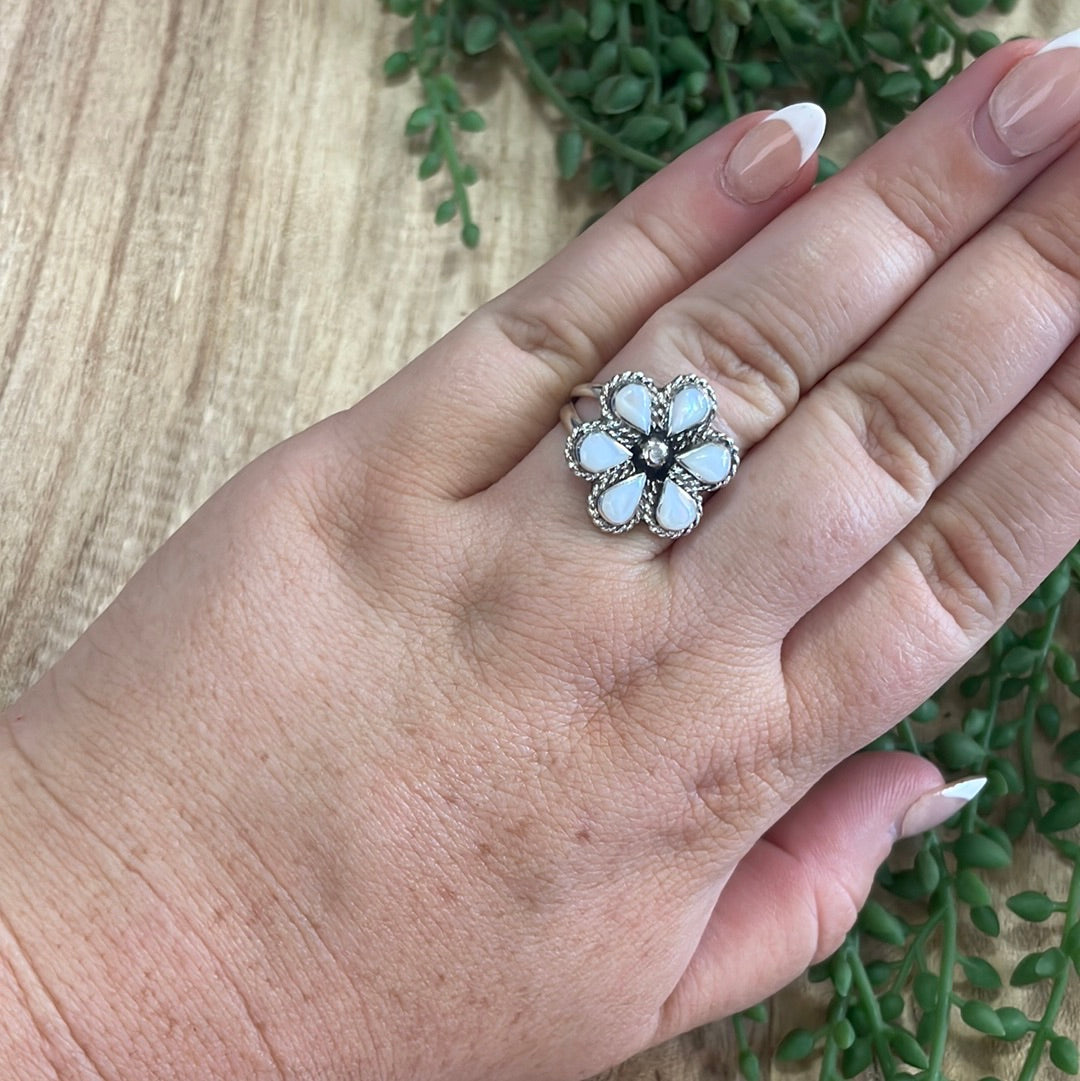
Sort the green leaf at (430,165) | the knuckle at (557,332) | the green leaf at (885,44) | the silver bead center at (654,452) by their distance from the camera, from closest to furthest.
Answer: the silver bead center at (654,452) → the knuckle at (557,332) → the green leaf at (885,44) → the green leaf at (430,165)

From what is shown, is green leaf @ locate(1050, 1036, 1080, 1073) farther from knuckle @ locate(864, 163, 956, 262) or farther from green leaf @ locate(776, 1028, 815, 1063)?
knuckle @ locate(864, 163, 956, 262)

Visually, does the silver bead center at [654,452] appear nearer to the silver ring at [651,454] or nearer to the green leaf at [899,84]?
the silver ring at [651,454]

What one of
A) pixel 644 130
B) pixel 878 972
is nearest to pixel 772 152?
pixel 644 130

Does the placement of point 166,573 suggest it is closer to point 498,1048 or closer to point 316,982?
point 316,982

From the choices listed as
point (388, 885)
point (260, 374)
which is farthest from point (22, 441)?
point (388, 885)

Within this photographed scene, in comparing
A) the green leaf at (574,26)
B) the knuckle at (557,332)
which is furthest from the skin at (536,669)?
the green leaf at (574,26)

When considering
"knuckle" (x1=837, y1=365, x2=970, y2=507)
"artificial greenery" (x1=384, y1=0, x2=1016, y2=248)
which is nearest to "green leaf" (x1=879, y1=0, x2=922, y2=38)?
"artificial greenery" (x1=384, y1=0, x2=1016, y2=248)
